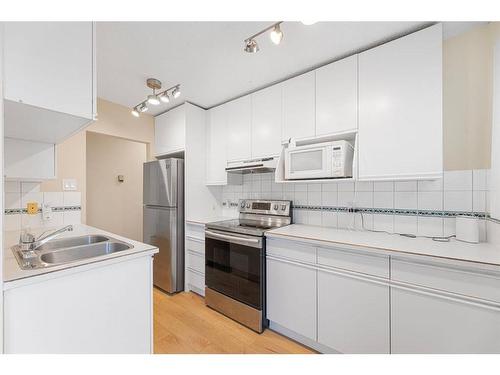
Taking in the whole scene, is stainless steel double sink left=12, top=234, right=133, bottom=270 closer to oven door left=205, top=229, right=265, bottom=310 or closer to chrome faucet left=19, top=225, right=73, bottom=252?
chrome faucet left=19, top=225, right=73, bottom=252

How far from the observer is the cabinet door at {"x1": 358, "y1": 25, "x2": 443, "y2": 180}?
1407mm

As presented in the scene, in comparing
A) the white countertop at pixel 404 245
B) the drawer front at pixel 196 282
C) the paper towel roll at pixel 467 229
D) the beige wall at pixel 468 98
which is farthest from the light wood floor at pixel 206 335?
the beige wall at pixel 468 98

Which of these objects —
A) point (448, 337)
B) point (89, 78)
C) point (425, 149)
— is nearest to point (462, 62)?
point (425, 149)

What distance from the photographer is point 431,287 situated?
1212 mm

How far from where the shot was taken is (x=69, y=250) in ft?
4.50

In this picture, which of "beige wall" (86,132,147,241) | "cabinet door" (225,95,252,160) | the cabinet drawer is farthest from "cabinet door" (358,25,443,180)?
"beige wall" (86,132,147,241)

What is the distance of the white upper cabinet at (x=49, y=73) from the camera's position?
0.82m

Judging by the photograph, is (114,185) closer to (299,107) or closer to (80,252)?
(80,252)

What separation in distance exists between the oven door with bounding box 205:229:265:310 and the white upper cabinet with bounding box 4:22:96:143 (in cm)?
146

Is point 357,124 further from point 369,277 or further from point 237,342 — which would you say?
point 237,342

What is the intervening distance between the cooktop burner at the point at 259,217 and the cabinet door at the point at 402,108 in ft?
2.97

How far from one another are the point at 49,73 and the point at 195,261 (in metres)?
2.14

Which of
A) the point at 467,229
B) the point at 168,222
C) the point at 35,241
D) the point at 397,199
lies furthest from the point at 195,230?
the point at 467,229

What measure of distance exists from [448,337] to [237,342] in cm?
139
